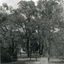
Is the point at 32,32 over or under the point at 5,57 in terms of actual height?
over

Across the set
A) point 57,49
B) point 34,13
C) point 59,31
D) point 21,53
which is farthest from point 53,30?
point 21,53

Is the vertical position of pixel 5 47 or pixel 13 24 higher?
pixel 13 24

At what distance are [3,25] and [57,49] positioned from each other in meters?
8.92

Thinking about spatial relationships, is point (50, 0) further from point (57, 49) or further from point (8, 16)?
point (57, 49)

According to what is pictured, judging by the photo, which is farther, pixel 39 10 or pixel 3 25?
pixel 39 10

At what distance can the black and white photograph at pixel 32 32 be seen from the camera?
62.5 feet

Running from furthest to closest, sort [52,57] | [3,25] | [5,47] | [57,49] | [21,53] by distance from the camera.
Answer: [21,53] → [3,25] → [5,47] → [52,57] → [57,49]

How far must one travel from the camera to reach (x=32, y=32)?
939 inches

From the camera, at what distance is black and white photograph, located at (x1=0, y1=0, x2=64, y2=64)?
19.0 m

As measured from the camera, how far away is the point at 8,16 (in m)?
23.2

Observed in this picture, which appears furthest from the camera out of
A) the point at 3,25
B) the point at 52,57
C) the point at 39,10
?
the point at 39,10

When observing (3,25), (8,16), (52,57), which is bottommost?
(52,57)

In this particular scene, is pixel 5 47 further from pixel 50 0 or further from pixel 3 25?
pixel 50 0

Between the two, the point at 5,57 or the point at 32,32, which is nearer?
the point at 5,57
